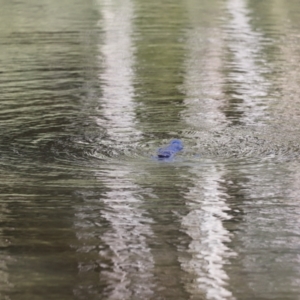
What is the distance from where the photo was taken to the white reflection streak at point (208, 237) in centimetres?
435

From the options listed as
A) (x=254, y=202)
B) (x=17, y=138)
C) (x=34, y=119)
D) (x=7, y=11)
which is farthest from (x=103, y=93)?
(x=7, y=11)

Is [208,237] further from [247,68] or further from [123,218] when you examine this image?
[247,68]

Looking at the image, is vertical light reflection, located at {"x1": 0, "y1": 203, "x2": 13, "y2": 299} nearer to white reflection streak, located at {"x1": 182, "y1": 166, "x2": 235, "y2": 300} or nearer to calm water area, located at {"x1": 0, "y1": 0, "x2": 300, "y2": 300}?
calm water area, located at {"x1": 0, "y1": 0, "x2": 300, "y2": 300}

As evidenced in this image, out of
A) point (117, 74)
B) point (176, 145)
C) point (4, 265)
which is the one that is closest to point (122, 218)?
point (4, 265)

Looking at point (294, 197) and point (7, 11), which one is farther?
point (7, 11)

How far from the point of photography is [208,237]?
199 inches

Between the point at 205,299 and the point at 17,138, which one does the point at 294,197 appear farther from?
the point at 17,138

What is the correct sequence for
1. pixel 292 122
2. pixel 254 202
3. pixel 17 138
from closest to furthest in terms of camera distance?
pixel 254 202 < pixel 17 138 < pixel 292 122

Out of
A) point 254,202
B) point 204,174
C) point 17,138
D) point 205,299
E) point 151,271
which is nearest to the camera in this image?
point 205,299

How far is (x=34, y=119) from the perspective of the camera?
8086mm

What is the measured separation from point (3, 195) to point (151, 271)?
1604 mm

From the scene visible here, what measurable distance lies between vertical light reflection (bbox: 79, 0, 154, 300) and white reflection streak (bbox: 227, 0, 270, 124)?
3.77 ft

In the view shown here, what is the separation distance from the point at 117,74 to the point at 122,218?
5.65 metres

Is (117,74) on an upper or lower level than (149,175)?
lower
